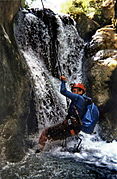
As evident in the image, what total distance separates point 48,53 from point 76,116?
5604mm

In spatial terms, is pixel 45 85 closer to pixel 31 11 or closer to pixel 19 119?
pixel 19 119

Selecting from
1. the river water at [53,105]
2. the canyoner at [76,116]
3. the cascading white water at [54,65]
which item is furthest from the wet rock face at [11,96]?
the cascading white water at [54,65]

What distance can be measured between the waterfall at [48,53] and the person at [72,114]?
1798 millimetres

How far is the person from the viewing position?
21.6 ft

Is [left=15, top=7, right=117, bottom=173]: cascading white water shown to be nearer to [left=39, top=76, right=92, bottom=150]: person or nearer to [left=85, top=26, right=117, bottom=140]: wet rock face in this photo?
[left=39, top=76, right=92, bottom=150]: person

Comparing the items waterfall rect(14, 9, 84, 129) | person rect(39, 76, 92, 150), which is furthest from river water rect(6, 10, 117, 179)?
person rect(39, 76, 92, 150)

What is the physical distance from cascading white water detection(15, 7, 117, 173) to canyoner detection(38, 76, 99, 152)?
2.27 feet

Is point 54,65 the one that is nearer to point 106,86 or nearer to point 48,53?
point 48,53

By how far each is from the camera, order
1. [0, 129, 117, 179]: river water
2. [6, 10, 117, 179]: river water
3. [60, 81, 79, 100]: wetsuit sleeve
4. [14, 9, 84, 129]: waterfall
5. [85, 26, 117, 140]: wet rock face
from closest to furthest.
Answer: [0, 129, 117, 179]: river water, [6, 10, 117, 179]: river water, [60, 81, 79, 100]: wetsuit sleeve, [14, 9, 84, 129]: waterfall, [85, 26, 117, 140]: wet rock face

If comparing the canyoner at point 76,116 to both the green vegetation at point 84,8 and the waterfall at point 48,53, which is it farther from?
the green vegetation at point 84,8

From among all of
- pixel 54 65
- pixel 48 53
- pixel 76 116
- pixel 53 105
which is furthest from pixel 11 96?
pixel 48 53

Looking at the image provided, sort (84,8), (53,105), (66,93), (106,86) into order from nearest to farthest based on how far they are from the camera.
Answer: (66,93)
(53,105)
(106,86)
(84,8)

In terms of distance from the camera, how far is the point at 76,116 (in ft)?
21.9

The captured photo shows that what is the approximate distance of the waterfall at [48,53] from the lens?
372 inches
